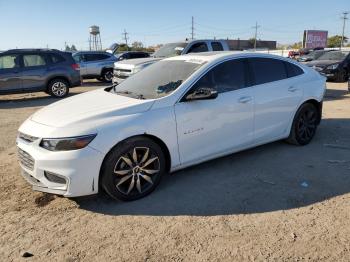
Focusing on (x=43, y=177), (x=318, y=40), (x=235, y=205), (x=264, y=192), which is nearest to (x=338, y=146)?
(x=264, y=192)

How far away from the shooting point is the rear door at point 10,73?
41.8ft

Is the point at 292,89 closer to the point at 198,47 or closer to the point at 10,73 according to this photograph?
the point at 198,47

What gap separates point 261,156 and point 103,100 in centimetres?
259

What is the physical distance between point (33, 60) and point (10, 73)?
0.94 meters

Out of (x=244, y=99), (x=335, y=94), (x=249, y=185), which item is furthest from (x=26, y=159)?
(x=335, y=94)

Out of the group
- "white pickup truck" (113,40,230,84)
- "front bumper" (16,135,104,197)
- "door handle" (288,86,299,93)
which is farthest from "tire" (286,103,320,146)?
"white pickup truck" (113,40,230,84)

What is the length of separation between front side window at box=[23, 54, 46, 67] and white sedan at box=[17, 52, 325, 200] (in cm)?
869

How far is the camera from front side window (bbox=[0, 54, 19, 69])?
12.8m

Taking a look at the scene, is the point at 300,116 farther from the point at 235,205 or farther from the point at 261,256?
the point at 261,256

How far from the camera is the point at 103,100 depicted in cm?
484

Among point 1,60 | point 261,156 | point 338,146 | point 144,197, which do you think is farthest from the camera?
point 1,60

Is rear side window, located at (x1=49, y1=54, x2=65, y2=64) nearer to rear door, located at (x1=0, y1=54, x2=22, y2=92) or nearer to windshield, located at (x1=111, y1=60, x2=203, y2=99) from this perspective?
rear door, located at (x1=0, y1=54, x2=22, y2=92)

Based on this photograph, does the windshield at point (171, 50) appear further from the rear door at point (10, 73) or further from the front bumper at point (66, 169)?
the front bumper at point (66, 169)

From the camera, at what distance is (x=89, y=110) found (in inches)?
173
